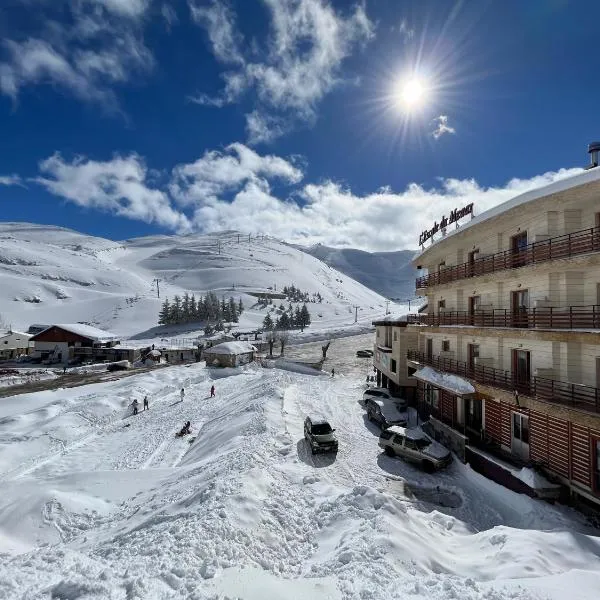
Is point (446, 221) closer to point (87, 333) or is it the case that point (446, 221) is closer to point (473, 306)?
point (473, 306)

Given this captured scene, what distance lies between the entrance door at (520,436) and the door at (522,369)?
184 cm

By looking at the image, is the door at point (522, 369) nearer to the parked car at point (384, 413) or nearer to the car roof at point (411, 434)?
the car roof at point (411, 434)

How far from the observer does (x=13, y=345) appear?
7231 cm

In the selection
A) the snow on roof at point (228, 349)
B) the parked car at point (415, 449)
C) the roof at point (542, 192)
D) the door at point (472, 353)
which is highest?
the roof at point (542, 192)

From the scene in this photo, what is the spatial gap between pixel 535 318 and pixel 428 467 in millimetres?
9253

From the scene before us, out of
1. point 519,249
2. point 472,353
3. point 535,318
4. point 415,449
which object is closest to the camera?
point 535,318

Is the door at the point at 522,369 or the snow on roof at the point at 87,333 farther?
the snow on roof at the point at 87,333

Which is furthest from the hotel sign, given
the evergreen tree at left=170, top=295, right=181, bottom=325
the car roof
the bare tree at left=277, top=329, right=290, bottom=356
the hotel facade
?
the evergreen tree at left=170, top=295, right=181, bottom=325

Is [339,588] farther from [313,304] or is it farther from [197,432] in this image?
[313,304]

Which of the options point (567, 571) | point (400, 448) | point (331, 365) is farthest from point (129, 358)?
point (567, 571)

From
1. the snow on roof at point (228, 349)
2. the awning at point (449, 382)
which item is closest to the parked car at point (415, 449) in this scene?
the awning at point (449, 382)

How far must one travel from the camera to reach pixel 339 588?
8.11 meters

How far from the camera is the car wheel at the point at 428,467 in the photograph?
739 inches

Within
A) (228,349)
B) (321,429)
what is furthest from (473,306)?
(228,349)
